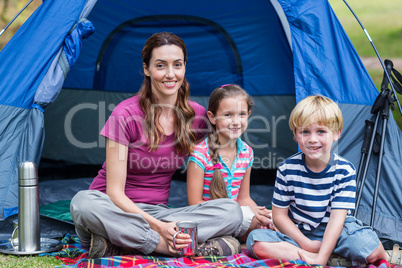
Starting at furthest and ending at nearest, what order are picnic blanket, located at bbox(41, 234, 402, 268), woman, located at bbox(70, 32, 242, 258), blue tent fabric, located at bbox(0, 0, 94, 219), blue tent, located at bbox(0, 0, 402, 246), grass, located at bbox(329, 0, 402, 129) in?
grass, located at bbox(329, 0, 402, 129) → blue tent, located at bbox(0, 0, 402, 246) → blue tent fabric, located at bbox(0, 0, 94, 219) → woman, located at bbox(70, 32, 242, 258) → picnic blanket, located at bbox(41, 234, 402, 268)

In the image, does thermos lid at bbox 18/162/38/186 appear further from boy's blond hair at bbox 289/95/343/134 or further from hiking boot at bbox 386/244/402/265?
hiking boot at bbox 386/244/402/265

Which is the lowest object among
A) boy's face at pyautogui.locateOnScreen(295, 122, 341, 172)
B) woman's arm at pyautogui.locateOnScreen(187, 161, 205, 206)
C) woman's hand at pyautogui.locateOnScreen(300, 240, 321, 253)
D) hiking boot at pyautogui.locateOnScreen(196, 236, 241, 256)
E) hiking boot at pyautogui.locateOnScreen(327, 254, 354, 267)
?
hiking boot at pyautogui.locateOnScreen(327, 254, 354, 267)

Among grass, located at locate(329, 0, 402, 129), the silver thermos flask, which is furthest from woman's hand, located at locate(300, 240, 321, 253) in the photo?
grass, located at locate(329, 0, 402, 129)

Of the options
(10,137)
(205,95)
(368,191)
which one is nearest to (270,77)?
(205,95)

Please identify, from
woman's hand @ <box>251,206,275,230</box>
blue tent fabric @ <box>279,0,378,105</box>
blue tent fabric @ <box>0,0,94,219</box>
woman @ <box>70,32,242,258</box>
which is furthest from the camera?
blue tent fabric @ <box>279,0,378,105</box>

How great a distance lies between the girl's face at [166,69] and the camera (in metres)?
2.50

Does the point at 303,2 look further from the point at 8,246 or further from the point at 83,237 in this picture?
the point at 8,246

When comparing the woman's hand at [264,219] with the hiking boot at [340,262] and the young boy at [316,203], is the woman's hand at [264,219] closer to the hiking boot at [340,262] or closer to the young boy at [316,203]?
the young boy at [316,203]

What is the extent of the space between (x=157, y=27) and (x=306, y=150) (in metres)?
2.13

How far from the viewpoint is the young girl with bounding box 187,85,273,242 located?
2607 millimetres

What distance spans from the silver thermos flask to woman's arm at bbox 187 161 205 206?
0.74 metres

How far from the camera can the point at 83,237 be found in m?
2.38

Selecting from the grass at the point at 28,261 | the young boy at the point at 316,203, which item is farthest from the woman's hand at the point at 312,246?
the grass at the point at 28,261

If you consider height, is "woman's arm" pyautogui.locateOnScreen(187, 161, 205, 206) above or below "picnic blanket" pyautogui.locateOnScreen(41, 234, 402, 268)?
above
